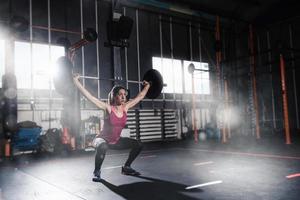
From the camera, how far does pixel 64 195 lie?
224cm

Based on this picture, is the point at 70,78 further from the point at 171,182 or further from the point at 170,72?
the point at 170,72

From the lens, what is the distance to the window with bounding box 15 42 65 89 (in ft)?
20.2

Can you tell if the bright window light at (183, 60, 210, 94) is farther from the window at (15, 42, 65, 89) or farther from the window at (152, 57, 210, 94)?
the window at (15, 42, 65, 89)

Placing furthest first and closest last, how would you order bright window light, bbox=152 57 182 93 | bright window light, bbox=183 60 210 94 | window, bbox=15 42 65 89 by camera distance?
bright window light, bbox=183 60 210 94, bright window light, bbox=152 57 182 93, window, bbox=15 42 65 89

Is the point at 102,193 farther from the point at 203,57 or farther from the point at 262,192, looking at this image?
the point at 203,57

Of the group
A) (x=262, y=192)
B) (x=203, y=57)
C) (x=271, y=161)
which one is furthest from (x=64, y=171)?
(x=203, y=57)

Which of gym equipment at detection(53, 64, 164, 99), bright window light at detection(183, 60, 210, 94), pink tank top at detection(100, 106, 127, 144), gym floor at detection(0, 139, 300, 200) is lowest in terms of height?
gym floor at detection(0, 139, 300, 200)

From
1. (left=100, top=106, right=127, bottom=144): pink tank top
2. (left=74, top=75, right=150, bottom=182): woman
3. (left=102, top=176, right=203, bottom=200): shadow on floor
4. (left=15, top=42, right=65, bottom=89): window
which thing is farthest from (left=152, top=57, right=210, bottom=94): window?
(left=102, top=176, right=203, bottom=200): shadow on floor

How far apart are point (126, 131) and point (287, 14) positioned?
22.1 ft

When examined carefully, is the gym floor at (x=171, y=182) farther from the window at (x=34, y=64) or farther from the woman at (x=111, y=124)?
the window at (x=34, y=64)

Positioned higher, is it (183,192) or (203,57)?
(203,57)

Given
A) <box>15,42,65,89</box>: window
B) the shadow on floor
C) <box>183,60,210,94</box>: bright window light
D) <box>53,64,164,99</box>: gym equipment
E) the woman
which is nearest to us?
the shadow on floor

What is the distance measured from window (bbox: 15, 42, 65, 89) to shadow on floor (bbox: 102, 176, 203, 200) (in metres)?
4.40

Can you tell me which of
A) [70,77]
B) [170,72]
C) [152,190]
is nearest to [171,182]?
[152,190]
